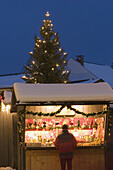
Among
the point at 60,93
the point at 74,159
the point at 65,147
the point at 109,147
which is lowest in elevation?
the point at 74,159

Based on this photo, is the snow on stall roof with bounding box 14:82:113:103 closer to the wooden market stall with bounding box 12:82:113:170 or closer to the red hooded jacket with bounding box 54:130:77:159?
the wooden market stall with bounding box 12:82:113:170

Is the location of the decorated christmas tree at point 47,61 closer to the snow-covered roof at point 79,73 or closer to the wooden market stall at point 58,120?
the snow-covered roof at point 79,73

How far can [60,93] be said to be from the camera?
11.3 meters

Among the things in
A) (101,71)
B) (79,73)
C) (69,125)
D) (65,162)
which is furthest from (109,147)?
(101,71)

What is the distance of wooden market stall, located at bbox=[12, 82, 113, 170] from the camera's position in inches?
438

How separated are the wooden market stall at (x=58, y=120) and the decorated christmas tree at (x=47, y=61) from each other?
1716cm

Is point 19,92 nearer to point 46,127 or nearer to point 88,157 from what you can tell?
point 46,127

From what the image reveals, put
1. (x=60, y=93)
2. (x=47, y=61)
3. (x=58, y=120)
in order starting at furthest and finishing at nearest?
(x=47, y=61)
(x=58, y=120)
(x=60, y=93)

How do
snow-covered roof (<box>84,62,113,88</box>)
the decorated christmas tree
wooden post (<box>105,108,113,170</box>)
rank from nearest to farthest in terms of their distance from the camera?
1. wooden post (<box>105,108,113,170</box>)
2. the decorated christmas tree
3. snow-covered roof (<box>84,62,113,88</box>)

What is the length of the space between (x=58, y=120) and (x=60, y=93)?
153 cm

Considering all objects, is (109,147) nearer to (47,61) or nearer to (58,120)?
(58,120)

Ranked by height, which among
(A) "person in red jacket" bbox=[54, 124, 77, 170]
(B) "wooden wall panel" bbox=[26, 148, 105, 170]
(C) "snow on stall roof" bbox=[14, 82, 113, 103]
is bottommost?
(B) "wooden wall panel" bbox=[26, 148, 105, 170]

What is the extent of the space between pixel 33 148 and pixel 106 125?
8.02 ft

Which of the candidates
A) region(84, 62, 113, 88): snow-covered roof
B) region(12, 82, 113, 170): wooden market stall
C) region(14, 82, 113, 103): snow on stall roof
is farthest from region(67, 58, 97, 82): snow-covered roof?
region(14, 82, 113, 103): snow on stall roof
